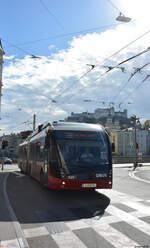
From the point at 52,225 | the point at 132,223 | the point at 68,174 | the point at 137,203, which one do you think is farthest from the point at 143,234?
the point at 68,174

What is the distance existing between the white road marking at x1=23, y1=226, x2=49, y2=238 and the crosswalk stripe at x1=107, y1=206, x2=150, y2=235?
6.51 ft

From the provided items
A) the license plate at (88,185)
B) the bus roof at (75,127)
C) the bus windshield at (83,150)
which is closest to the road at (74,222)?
the license plate at (88,185)

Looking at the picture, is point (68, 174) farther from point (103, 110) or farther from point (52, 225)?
point (103, 110)

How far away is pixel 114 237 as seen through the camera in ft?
17.3

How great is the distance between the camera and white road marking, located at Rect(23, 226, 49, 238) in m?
5.47

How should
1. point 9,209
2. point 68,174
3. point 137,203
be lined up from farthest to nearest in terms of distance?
1. point 68,174
2. point 137,203
3. point 9,209

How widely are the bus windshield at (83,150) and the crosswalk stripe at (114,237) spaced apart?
378 centimetres

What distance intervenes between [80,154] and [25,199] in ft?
8.20

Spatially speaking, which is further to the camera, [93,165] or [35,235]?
[93,165]

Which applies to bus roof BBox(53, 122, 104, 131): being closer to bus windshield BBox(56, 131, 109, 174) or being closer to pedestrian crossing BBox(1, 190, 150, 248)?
bus windshield BBox(56, 131, 109, 174)

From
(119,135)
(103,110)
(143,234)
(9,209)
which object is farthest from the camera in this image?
(103,110)

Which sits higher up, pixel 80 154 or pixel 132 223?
pixel 80 154

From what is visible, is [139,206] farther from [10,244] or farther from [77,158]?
[10,244]

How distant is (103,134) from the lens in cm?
1074
